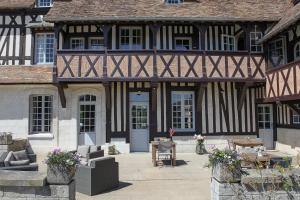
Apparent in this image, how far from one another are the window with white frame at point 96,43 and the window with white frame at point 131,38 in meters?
0.88

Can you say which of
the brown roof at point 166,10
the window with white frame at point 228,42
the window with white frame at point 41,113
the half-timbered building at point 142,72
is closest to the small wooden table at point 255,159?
the half-timbered building at point 142,72

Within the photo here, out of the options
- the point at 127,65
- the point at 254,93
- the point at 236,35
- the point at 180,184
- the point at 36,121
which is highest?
the point at 236,35

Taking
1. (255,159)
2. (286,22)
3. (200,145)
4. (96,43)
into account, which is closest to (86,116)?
(96,43)

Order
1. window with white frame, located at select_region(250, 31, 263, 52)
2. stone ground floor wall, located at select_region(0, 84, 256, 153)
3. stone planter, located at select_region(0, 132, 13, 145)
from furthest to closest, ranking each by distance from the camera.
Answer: window with white frame, located at select_region(250, 31, 263, 52) → stone ground floor wall, located at select_region(0, 84, 256, 153) → stone planter, located at select_region(0, 132, 13, 145)

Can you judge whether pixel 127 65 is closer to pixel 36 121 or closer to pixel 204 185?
pixel 36 121

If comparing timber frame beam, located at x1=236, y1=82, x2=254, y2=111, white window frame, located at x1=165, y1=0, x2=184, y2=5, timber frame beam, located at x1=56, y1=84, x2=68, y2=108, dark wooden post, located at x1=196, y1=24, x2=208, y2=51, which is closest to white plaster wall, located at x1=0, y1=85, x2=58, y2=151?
timber frame beam, located at x1=56, y1=84, x2=68, y2=108

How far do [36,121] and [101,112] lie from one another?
286 centimetres

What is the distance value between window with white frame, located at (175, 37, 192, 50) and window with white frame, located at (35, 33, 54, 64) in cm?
551

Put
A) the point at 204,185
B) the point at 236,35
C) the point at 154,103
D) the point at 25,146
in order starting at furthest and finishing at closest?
1. the point at 236,35
2. the point at 154,103
3. the point at 25,146
4. the point at 204,185

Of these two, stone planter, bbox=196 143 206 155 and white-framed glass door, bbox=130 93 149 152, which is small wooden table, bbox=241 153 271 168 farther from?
white-framed glass door, bbox=130 93 149 152

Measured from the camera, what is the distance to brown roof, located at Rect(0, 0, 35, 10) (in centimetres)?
1428

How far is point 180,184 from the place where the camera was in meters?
7.65

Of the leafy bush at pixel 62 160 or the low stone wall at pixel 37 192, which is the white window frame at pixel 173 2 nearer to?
the leafy bush at pixel 62 160

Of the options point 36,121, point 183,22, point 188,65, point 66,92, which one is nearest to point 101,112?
point 66,92
